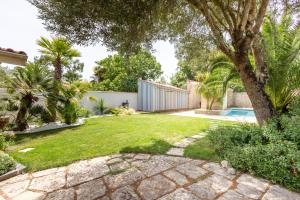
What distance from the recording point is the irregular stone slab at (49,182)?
11.0 feet

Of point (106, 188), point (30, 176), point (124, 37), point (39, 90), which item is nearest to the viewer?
point (106, 188)

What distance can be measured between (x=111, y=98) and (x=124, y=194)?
12.5m

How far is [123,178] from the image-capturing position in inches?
142

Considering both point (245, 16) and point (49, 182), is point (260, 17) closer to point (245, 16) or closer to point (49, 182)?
point (245, 16)

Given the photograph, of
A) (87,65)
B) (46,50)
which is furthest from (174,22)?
(87,65)

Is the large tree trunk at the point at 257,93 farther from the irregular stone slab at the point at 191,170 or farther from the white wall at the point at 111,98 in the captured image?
the white wall at the point at 111,98

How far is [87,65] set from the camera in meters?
29.5

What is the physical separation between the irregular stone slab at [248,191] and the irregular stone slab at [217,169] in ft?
1.16

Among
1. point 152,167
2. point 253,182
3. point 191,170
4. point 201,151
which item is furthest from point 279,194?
point 152,167

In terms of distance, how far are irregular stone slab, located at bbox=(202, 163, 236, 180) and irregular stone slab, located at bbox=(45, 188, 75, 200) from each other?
268 centimetres

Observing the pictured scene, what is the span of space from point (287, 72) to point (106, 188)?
5.53m

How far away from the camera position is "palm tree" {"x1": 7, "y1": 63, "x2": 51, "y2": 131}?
7832 mm

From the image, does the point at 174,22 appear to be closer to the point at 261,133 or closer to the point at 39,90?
the point at 261,133

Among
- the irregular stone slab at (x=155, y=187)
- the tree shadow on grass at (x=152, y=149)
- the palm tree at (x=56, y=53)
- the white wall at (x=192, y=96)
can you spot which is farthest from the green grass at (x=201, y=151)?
the white wall at (x=192, y=96)
